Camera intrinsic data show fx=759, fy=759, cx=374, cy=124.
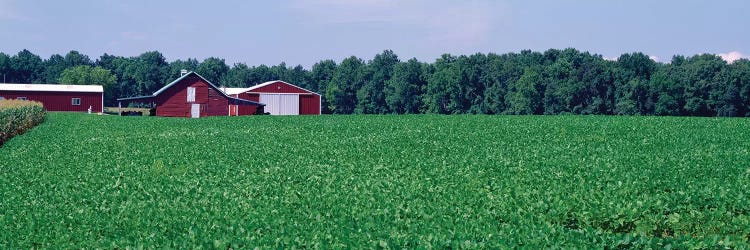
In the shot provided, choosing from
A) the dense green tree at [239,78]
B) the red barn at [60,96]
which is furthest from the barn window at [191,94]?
the dense green tree at [239,78]

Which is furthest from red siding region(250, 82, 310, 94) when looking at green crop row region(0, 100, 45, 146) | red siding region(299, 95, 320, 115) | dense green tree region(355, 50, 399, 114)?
dense green tree region(355, 50, 399, 114)

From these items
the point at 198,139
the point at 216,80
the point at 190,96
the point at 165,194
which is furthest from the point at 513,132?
the point at 216,80

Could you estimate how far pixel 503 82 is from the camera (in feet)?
351

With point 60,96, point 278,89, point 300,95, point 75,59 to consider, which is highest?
point 75,59

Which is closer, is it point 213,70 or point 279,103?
point 279,103

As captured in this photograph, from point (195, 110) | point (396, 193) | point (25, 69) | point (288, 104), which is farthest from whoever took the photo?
point (25, 69)

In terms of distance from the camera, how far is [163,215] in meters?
14.0

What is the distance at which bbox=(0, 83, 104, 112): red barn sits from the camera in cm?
8638

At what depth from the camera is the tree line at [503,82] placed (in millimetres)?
86812

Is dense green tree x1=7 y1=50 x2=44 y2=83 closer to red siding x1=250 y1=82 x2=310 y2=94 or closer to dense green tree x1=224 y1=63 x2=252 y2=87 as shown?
dense green tree x1=224 y1=63 x2=252 y2=87

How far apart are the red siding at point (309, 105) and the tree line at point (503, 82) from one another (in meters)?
28.7

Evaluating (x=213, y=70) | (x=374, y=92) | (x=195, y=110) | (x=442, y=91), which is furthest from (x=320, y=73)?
(x=195, y=110)

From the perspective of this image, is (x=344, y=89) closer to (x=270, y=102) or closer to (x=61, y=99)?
(x=270, y=102)

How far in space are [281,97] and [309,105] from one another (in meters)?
3.16
